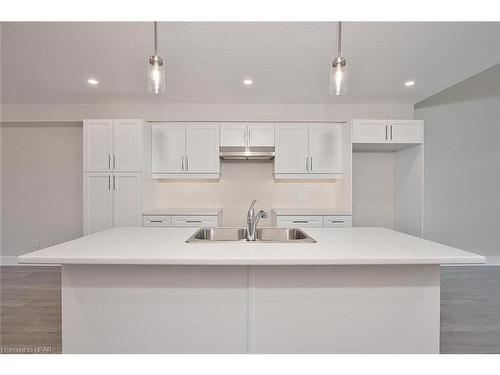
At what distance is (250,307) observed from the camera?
155 centimetres

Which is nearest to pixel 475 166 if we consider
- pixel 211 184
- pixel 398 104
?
pixel 398 104

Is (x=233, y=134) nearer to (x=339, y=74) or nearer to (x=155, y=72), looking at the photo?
(x=155, y=72)

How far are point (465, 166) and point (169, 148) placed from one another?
4756 millimetres

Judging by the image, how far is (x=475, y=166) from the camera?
4301 mm

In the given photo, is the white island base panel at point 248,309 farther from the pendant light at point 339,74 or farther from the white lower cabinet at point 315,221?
the white lower cabinet at point 315,221

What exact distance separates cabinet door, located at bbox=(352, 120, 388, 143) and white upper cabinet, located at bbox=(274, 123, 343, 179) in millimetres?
315

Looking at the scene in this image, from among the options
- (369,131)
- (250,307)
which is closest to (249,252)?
(250,307)

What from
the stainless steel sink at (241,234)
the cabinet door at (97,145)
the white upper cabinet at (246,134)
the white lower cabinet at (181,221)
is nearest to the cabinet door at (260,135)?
the white upper cabinet at (246,134)

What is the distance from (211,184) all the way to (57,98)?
2477mm

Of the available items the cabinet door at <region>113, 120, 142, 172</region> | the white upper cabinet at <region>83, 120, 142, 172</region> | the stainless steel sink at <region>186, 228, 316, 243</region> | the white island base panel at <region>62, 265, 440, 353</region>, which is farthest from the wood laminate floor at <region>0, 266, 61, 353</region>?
the cabinet door at <region>113, 120, 142, 172</region>

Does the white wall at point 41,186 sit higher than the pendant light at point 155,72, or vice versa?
the pendant light at point 155,72

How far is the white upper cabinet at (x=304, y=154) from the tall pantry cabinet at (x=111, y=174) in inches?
→ 78.3

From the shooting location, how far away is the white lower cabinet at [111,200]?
142 inches

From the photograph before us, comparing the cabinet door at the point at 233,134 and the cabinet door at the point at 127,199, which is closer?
the cabinet door at the point at 127,199
